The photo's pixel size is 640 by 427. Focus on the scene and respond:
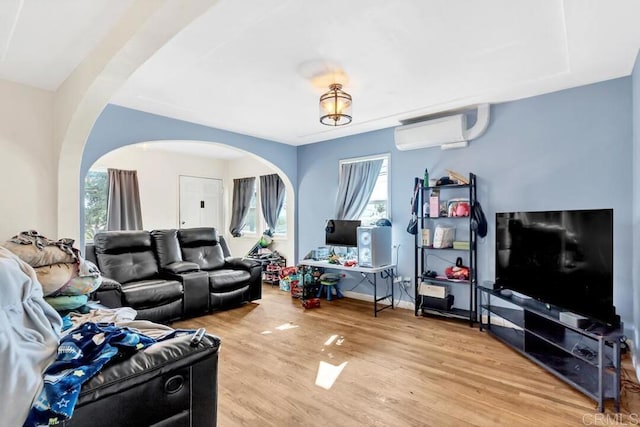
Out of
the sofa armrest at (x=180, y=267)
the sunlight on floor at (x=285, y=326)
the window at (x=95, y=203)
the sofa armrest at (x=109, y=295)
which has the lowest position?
the sunlight on floor at (x=285, y=326)

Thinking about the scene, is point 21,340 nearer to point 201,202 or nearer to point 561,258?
point 561,258

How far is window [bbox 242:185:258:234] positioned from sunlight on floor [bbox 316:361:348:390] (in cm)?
443

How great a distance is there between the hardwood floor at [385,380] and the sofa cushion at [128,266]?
81 centimetres

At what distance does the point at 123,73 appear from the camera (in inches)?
91.6

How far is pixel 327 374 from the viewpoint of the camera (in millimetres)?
2512

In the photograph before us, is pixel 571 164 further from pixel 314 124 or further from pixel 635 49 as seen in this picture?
pixel 314 124

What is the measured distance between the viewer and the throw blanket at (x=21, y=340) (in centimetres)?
96

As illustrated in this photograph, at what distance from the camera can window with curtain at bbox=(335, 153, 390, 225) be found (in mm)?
4652

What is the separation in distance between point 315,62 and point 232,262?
3.07 m

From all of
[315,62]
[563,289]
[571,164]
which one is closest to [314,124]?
[315,62]

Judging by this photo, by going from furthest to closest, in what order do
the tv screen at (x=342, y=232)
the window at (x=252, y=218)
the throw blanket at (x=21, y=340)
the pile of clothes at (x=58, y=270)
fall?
the window at (x=252, y=218)
the tv screen at (x=342, y=232)
the pile of clothes at (x=58, y=270)
the throw blanket at (x=21, y=340)

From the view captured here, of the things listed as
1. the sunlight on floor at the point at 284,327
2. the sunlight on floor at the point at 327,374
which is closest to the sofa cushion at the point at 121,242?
the sunlight on floor at the point at 284,327

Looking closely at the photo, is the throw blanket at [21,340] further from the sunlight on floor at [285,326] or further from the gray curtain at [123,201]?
the gray curtain at [123,201]

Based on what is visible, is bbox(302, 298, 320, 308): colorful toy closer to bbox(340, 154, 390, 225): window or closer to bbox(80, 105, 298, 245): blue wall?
bbox(340, 154, 390, 225): window
